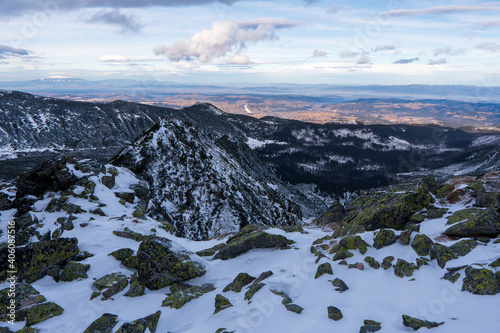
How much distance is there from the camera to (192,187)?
58031 millimetres

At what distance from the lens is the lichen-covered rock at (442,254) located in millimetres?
13492

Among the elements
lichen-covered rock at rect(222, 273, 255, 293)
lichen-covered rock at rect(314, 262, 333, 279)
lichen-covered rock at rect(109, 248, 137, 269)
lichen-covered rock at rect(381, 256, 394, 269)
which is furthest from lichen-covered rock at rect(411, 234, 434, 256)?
lichen-covered rock at rect(109, 248, 137, 269)

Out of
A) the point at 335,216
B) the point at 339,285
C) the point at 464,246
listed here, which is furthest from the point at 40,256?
the point at 335,216

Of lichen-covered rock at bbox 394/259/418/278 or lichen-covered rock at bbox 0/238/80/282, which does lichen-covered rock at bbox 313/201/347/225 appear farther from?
lichen-covered rock at bbox 0/238/80/282

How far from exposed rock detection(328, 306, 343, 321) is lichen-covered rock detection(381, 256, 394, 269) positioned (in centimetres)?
518

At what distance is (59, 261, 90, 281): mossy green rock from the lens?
17.4 metres

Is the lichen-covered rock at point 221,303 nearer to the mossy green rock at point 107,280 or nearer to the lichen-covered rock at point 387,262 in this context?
the mossy green rock at point 107,280

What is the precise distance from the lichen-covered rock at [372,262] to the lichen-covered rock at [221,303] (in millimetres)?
8371

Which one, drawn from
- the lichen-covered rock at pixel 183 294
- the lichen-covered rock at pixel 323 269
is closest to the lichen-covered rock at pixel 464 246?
the lichen-covered rock at pixel 323 269

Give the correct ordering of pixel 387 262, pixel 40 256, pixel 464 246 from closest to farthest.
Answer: pixel 464 246 < pixel 387 262 < pixel 40 256

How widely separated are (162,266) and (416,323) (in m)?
13.8

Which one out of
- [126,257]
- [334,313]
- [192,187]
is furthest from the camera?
[192,187]

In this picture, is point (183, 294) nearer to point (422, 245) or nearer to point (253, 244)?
point (253, 244)

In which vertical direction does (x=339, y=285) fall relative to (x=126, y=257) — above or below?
above
